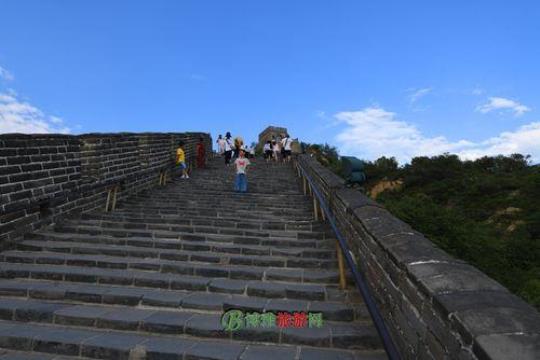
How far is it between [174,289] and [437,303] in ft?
12.2

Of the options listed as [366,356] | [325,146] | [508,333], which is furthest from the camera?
[325,146]

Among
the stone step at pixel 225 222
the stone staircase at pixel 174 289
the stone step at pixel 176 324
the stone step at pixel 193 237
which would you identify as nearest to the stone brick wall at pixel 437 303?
the stone step at pixel 176 324

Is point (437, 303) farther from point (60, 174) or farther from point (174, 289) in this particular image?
point (60, 174)

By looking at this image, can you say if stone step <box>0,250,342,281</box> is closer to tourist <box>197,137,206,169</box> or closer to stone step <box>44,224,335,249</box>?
stone step <box>44,224,335,249</box>

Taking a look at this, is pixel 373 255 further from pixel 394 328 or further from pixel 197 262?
pixel 197 262

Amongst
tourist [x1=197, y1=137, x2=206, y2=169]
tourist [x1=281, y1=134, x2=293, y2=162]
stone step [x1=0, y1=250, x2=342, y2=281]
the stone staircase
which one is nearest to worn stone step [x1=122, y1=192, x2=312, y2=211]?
the stone staircase

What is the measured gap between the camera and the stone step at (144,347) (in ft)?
12.8

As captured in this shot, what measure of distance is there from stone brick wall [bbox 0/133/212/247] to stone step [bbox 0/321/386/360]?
3011 millimetres

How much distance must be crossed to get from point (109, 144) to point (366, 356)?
8.01m

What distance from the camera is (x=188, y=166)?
1734 centimetres

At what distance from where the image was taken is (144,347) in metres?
4.00

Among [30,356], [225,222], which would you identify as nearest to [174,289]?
[30,356]

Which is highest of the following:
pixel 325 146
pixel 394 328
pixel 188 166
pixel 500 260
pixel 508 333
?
pixel 325 146

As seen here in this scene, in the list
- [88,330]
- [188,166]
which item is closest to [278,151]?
[188,166]
